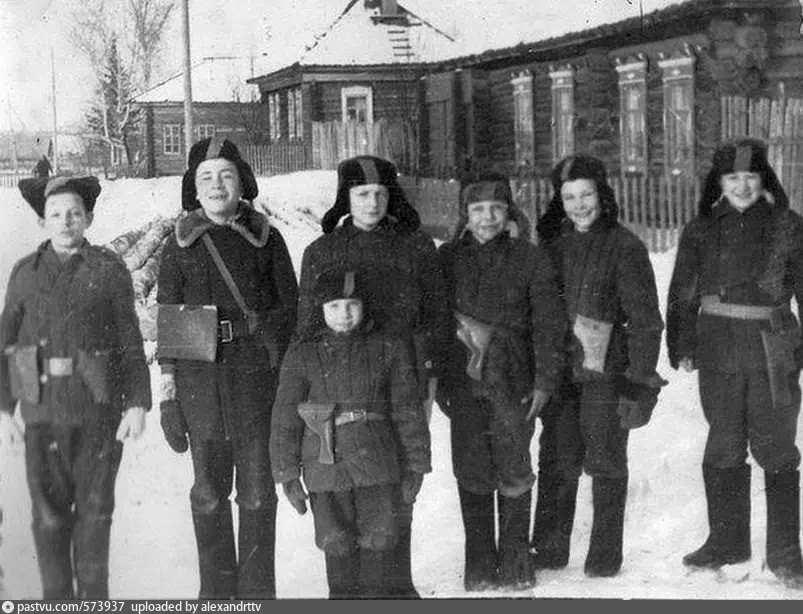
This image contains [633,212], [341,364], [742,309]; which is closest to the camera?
[341,364]

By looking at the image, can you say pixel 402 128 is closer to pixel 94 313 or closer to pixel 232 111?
pixel 232 111

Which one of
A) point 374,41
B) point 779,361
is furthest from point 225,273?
point 779,361

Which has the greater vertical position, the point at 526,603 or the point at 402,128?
the point at 402,128

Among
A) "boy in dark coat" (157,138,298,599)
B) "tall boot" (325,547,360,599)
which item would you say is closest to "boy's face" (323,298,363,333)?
"boy in dark coat" (157,138,298,599)

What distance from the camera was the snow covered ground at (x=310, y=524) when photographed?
2910 mm

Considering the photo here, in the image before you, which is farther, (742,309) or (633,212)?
(633,212)

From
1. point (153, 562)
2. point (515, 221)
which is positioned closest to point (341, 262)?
point (515, 221)

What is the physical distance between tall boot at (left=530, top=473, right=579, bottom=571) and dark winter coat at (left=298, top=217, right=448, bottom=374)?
594mm

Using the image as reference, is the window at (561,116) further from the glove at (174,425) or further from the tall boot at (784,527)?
the glove at (174,425)

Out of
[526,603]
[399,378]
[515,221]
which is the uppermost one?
[515,221]

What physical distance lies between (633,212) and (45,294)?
1.89 metres

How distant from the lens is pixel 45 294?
2.81 metres

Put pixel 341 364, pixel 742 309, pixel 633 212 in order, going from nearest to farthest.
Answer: pixel 341 364 < pixel 742 309 < pixel 633 212

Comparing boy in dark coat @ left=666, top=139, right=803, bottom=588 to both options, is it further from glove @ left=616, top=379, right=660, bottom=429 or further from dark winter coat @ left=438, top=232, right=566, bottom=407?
dark winter coat @ left=438, top=232, right=566, bottom=407
